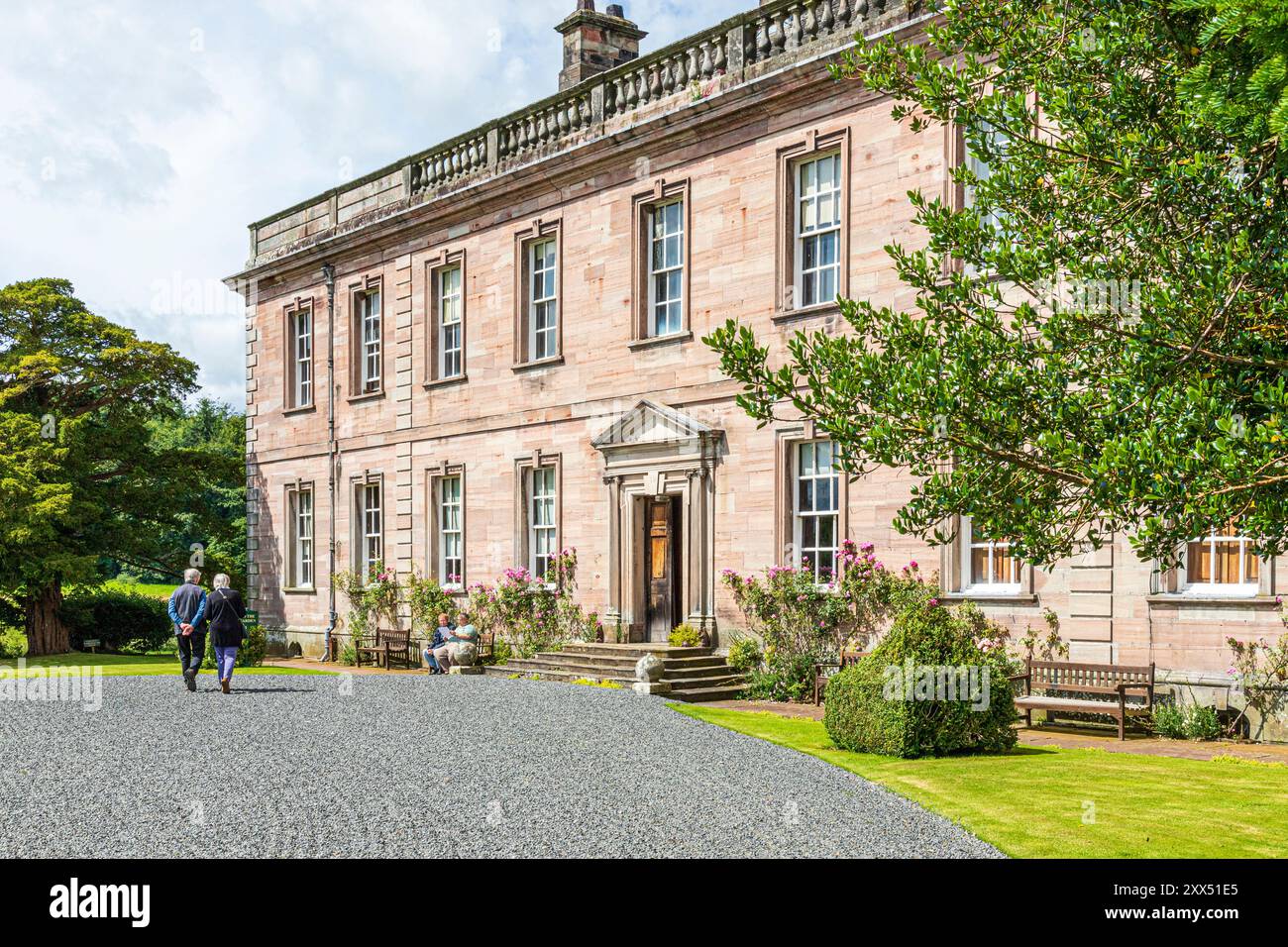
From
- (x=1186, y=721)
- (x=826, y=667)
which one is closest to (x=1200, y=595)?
(x=1186, y=721)

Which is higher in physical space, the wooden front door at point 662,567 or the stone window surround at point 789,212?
the stone window surround at point 789,212

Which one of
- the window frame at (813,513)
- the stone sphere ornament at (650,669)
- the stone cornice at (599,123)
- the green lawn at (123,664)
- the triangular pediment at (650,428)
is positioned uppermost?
the stone cornice at (599,123)

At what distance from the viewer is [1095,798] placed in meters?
10.6

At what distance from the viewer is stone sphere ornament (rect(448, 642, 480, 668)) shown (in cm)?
2384

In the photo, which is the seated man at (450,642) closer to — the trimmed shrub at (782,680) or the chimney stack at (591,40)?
the trimmed shrub at (782,680)

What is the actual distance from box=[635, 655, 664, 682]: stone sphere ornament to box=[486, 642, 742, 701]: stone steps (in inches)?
3.4

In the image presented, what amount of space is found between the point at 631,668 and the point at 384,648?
8094mm

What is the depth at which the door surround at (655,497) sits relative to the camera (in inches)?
824

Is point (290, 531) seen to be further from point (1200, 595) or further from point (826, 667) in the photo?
point (1200, 595)

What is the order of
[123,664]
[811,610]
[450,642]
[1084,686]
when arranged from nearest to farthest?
[1084,686]
[811,610]
[450,642]
[123,664]

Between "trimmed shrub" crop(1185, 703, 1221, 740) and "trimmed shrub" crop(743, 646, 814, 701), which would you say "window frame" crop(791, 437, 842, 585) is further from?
"trimmed shrub" crop(1185, 703, 1221, 740)

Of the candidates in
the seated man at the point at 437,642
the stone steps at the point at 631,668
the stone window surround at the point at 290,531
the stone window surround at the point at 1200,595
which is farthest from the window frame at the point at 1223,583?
the stone window surround at the point at 290,531

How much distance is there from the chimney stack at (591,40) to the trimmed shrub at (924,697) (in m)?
15.9
